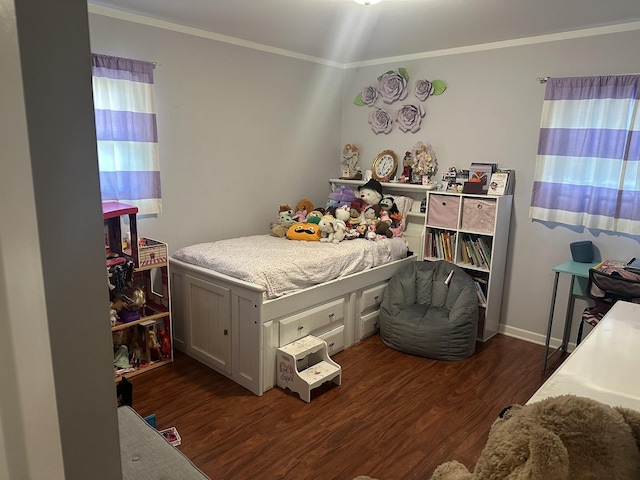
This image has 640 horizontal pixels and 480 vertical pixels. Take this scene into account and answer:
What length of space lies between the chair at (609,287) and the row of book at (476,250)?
31.9 inches

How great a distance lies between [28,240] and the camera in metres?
0.41

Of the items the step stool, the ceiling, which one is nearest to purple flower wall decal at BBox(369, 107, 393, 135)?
the ceiling

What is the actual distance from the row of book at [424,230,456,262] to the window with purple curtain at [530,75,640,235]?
721 millimetres

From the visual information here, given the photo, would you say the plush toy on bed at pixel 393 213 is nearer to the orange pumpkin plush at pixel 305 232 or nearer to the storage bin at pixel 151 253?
the orange pumpkin plush at pixel 305 232

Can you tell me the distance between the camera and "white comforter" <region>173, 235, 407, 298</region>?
2824 mm

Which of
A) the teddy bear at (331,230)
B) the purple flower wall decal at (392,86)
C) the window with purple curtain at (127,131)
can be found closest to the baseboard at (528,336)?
the teddy bear at (331,230)

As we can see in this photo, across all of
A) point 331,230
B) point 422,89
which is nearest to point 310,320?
point 331,230

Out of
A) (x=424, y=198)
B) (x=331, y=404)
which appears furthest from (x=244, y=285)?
(x=424, y=198)

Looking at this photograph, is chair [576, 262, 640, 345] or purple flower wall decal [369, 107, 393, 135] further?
purple flower wall decal [369, 107, 393, 135]

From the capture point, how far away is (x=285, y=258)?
305 centimetres

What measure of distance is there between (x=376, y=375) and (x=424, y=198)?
5.96ft

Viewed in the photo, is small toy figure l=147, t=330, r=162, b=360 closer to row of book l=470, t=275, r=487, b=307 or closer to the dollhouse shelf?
the dollhouse shelf

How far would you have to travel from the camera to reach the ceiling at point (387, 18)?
275 cm

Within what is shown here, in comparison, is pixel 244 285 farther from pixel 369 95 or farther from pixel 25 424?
pixel 369 95
